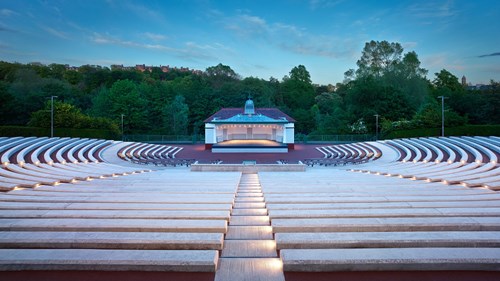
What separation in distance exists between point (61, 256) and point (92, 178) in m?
9.68

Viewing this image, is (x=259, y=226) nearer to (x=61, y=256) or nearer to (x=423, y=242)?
(x=423, y=242)

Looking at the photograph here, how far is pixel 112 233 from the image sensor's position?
16.1ft

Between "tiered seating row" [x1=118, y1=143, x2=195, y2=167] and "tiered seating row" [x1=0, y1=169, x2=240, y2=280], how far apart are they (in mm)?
17773

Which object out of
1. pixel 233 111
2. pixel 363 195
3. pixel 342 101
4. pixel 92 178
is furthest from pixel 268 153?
pixel 342 101

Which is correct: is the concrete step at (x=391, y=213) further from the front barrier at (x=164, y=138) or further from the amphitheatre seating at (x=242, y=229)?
the front barrier at (x=164, y=138)

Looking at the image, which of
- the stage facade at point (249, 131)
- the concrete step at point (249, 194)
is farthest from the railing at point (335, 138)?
the concrete step at point (249, 194)

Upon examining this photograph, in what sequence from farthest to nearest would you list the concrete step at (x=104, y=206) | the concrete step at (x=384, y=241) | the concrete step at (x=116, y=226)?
the concrete step at (x=104, y=206) < the concrete step at (x=116, y=226) < the concrete step at (x=384, y=241)

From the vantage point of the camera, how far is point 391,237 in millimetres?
4641

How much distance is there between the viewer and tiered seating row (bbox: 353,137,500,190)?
1030 centimetres

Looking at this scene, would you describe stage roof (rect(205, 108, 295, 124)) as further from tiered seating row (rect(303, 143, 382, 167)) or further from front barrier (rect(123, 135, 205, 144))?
tiered seating row (rect(303, 143, 382, 167))

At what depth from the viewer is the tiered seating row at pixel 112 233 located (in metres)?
3.96

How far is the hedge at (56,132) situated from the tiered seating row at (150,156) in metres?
6.27

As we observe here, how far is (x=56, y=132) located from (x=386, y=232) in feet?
120

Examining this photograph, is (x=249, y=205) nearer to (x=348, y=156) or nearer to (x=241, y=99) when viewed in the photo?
(x=348, y=156)
